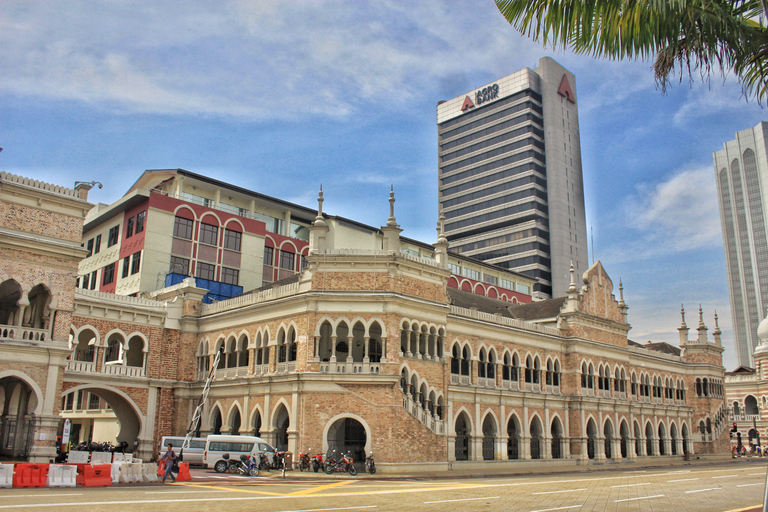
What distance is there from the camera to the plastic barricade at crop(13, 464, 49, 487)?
19844mm

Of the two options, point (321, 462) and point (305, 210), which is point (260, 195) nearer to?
point (305, 210)

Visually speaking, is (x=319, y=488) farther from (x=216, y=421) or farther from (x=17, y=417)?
(x=216, y=421)

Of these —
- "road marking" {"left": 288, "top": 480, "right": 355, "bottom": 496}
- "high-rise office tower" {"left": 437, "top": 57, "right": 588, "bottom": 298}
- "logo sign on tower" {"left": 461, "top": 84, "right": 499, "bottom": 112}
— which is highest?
"logo sign on tower" {"left": 461, "top": 84, "right": 499, "bottom": 112}

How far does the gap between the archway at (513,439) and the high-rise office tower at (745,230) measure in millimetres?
121739

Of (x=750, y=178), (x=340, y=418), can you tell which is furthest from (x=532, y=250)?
(x=340, y=418)

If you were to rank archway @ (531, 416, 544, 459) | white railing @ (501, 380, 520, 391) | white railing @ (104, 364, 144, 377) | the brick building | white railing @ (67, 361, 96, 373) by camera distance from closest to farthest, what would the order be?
the brick building, white railing @ (67, 361, 96, 373), white railing @ (104, 364, 144, 377), white railing @ (501, 380, 520, 391), archway @ (531, 416, 544, 459)

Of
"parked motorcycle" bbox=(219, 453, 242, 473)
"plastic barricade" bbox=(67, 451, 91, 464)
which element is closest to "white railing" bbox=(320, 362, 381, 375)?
"parked motorcycle" bbox=(219, 453, 242, 473)

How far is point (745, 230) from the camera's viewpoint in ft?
480

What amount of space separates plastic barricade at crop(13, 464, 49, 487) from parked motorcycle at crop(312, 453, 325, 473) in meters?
11.7

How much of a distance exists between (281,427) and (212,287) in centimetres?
1800

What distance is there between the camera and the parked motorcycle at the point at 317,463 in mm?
28891

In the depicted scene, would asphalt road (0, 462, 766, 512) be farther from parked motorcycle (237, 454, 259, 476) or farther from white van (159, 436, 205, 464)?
white van (159, 436, 205, 464)

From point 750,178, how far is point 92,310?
14594 cm

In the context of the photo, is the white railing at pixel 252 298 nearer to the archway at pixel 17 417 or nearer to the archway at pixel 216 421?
the archway at pixel 216 421
